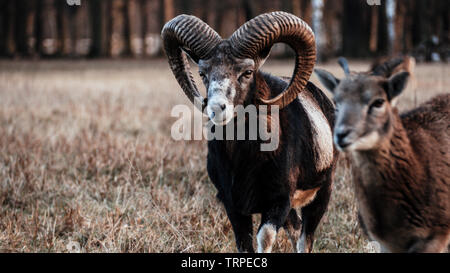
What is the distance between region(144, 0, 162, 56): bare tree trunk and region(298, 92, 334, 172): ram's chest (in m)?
48.3

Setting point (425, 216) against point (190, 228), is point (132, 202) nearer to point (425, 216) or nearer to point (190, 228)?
point (190, 228)

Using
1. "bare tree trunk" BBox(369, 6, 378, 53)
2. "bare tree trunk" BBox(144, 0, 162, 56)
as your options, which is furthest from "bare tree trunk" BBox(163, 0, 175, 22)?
"bare tree trunk" BBox(369, 6, 378, 53)

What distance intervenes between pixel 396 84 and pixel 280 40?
185 centimetres

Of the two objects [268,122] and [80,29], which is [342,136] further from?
[80,29]

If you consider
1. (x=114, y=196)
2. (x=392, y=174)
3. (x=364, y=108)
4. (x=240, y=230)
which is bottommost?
(x=114, y=196)

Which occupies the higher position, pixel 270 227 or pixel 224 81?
pixel 224 81

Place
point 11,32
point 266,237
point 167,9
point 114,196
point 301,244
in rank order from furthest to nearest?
1. point 11,32
2. point 167,9
3. point 114,196
4. point 301,244
5. point 266,237

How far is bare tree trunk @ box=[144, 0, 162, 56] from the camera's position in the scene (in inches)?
2136

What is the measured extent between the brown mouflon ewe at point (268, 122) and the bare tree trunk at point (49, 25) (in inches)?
1814

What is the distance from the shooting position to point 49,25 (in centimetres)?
6669

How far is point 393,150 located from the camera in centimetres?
346

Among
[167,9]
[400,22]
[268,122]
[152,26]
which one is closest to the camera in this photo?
[268,122]

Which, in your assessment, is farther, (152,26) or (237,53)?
(152,26)

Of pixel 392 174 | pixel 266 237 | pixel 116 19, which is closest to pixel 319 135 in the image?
pixel 266 237
